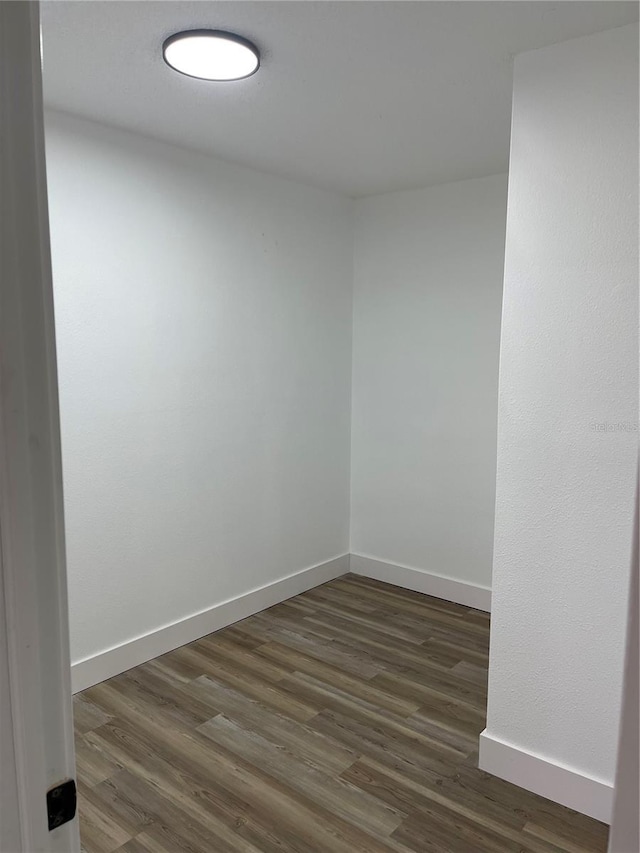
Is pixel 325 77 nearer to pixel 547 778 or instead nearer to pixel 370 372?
pixel 370 372

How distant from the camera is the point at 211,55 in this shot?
2031mm

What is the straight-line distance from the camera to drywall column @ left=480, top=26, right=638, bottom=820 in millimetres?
1940

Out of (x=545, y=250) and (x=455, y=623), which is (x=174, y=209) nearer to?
(x=545, y=250)

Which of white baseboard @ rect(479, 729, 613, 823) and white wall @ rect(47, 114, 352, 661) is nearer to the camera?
white baseboard @ rect(479, 729, 613, 823)

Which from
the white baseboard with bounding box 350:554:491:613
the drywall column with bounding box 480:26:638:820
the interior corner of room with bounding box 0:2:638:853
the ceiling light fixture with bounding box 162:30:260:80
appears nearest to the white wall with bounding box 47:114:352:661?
the interior corner of room with bounding box 0:2:638:853

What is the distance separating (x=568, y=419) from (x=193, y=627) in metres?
2.20

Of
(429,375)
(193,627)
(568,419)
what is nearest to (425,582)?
(429,375)

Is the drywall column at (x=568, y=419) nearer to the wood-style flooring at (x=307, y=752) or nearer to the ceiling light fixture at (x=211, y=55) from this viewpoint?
the wood-style flooring at (x=307, y=752)

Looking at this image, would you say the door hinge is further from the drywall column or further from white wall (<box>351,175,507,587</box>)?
white wall (<box>351,175,507,587</box>)

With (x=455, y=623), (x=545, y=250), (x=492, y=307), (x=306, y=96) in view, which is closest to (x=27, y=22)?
(x=545, y=250)

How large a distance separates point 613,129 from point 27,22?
173 centimetres

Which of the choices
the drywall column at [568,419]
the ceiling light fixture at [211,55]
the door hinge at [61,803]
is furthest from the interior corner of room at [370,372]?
the door hinge at [61,803]

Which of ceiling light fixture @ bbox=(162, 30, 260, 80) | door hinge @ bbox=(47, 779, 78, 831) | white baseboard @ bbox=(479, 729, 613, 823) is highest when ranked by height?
ceiling light fixture @ bbox=(162, 30, 260, 80)

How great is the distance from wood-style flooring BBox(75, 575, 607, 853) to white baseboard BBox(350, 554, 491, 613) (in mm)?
246
